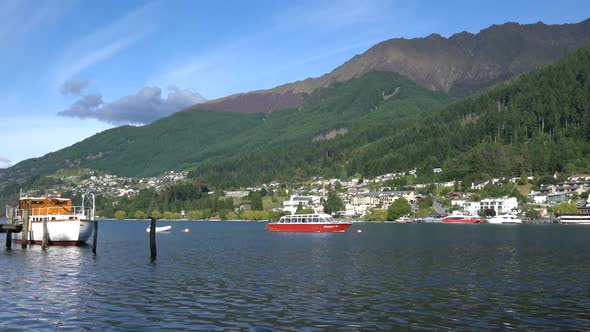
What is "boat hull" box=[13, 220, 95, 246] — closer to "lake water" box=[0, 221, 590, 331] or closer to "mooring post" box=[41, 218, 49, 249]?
"mooring post" box=[41, 218, 49, 249]

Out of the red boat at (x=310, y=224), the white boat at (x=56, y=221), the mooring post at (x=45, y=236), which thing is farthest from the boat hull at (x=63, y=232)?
the red boat at (x=310, y=224)

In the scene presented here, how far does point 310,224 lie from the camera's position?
156000mm

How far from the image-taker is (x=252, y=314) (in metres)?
34.2

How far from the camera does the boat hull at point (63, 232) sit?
85.0m

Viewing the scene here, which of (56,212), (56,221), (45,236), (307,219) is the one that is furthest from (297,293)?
(307,219)

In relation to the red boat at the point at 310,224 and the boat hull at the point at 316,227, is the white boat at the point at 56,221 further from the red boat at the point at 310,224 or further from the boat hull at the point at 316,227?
the red boat at the point at 310,224

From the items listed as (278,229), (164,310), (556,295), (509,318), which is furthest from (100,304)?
(278,229)

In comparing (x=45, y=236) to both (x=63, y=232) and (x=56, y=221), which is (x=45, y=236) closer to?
(x=56, y=221)

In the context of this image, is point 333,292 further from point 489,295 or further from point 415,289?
point 489,295

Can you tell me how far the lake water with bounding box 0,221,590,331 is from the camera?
32.1 m

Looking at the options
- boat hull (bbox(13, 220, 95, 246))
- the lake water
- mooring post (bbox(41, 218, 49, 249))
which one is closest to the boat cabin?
boat hull (bbox(13, 220, 95, 246))

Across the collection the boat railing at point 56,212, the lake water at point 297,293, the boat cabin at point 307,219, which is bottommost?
the lake water at point 297,293

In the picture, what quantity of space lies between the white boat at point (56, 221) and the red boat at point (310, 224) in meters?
72.3

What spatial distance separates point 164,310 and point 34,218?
61.5m
